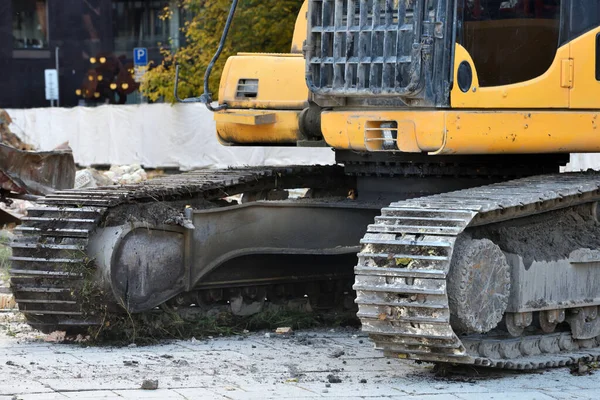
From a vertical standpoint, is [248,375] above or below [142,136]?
below

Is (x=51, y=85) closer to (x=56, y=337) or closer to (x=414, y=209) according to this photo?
(x=56, y=337)

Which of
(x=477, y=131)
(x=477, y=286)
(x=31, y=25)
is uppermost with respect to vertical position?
(x=31, y=25)

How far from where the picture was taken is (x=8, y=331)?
11117 millimetres

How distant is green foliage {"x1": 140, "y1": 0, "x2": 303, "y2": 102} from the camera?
24703mm

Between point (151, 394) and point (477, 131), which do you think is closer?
point (151, 394)

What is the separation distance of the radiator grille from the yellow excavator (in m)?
0.01

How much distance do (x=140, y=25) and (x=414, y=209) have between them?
142ft

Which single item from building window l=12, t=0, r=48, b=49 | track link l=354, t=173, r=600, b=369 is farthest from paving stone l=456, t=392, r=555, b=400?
building window l=12, t=0, r=48, b=49

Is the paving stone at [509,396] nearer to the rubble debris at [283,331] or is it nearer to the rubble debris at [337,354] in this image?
the rubble debris at [337,354]

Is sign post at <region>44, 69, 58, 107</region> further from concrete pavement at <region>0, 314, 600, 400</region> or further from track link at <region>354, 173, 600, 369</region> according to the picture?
track link at <region>354, 173, 600, 369</region>

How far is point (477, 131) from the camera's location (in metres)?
9.64

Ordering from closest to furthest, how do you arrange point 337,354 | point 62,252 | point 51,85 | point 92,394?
point 92,394, point 337,354, point 62,252, point 51,85

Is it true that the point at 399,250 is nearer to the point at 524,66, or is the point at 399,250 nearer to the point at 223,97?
the point at 524,66

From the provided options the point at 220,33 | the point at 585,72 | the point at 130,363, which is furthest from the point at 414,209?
the point at 220,33
